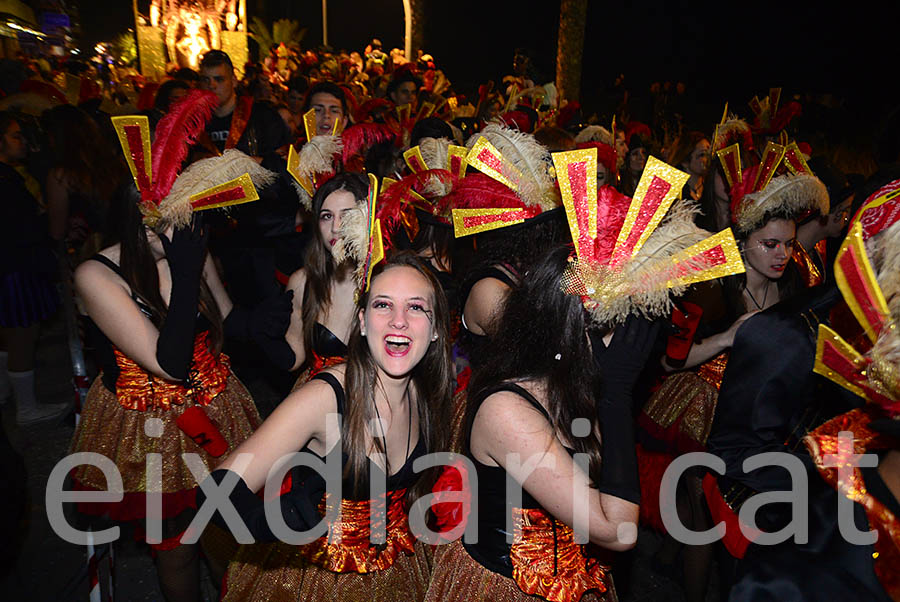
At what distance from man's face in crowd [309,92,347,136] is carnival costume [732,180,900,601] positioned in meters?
Result: 4.49

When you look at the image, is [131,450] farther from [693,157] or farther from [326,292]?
[693,157]

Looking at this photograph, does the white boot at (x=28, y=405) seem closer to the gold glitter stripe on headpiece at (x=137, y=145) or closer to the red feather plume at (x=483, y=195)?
the gold glitter stripe on headpiece at (x=137, y=145)

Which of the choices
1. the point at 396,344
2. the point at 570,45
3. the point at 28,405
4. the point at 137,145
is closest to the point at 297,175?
the point at 137,145

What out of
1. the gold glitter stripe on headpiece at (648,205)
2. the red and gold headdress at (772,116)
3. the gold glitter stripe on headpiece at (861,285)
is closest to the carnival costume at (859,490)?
the gold glitter stripe on headpiece at (861,285)

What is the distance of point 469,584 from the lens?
1.89m

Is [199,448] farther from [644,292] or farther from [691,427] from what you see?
→ [691,427]

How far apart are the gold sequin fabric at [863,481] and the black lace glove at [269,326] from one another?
2.17 metres

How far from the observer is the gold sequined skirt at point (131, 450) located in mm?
2514

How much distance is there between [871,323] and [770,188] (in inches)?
82.7

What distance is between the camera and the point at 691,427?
3090mm

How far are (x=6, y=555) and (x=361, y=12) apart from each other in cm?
2550

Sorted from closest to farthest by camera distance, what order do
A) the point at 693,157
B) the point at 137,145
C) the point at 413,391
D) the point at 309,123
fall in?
the point at 413,391 → the point at 137,145 → the point at 309,123 → the point at 693,157

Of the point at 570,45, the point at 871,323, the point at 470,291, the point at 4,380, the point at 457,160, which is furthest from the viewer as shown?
the point at 570,45

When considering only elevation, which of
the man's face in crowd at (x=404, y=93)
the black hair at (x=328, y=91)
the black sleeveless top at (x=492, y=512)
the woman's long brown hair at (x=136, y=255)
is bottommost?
the black sleeveless top at (x=492, y=512)
